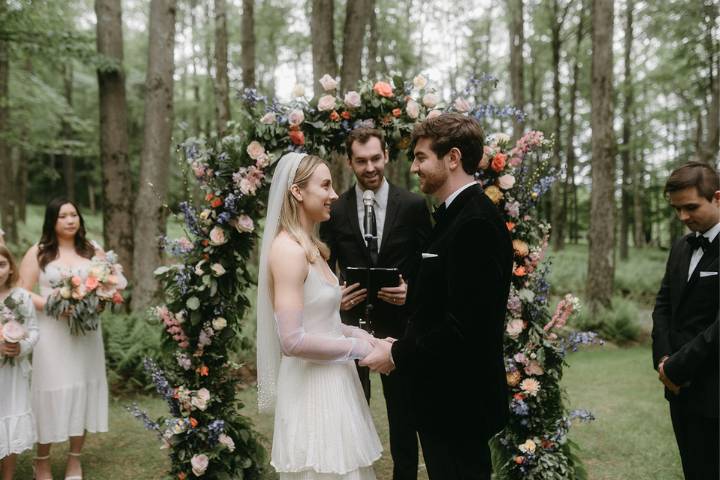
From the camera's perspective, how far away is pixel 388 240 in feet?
14.0

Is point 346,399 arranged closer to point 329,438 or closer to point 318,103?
point 329,438

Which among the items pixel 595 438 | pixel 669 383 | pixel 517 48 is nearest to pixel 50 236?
pixel 669 383

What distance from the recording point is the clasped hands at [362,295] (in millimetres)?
3764

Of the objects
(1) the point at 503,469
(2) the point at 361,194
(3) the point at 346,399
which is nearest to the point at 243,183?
(2) the point at 361,194

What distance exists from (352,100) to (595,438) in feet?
14.4

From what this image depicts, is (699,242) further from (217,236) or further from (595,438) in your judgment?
(595,438)

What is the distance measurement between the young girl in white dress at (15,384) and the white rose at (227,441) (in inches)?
54.6

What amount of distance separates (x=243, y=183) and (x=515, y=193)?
219 centimetres

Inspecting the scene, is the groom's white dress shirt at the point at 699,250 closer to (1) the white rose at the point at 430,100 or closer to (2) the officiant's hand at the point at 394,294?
(2) the officiant's hand at the point at 394,294

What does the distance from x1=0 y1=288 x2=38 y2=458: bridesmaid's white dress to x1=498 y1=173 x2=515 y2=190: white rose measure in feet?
12.4

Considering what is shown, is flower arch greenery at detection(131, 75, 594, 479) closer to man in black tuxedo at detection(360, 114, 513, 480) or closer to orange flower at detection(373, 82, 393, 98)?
orange flower at detection(373, 82, 393, 98)

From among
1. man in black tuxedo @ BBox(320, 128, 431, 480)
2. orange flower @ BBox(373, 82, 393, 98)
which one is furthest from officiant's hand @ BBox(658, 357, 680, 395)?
orange flower @ BBox(373, 82, 393, 98)

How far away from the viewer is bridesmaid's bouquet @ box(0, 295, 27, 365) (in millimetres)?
4039

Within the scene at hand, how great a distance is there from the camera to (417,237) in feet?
14.2
